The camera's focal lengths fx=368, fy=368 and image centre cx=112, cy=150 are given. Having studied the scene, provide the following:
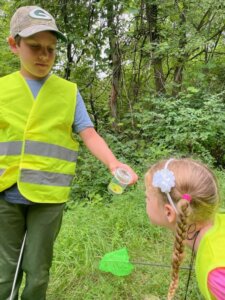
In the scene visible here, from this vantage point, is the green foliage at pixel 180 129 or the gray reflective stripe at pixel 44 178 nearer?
the gray reflective stripe at pixel 44 178

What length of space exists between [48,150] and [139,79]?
14.9ft

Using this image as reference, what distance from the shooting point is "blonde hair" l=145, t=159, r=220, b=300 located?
4.50 ft

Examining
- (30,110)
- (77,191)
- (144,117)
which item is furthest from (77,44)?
(30,110)

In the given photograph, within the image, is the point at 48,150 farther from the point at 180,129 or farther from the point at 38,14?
the point at 180,129

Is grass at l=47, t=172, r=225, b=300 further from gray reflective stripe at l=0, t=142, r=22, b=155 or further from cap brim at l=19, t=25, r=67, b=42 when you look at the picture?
cap brim at l=19, t=25, r=67, b=42

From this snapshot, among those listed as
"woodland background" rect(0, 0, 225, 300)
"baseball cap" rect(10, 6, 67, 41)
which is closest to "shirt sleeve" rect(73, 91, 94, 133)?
"baseball cap" rect(10, 6, 67, 41)

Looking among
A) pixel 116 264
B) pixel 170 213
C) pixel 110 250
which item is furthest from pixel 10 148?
pixel 110 250

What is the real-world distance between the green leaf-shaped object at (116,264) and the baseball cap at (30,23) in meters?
1.44

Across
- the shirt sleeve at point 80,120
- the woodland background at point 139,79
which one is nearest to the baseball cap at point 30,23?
the shirt sleeve at point 80,120

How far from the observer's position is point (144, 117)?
5.48 m

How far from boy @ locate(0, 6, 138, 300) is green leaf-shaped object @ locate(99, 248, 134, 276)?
0.54m

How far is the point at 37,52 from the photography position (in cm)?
175

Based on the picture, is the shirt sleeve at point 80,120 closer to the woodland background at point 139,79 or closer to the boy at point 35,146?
the boy at point 35,146

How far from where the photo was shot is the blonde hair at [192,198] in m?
1.37
